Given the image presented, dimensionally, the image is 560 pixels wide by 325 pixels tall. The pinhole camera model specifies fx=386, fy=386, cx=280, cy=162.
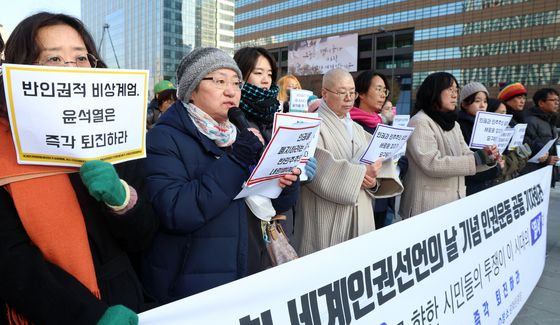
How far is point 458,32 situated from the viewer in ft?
151

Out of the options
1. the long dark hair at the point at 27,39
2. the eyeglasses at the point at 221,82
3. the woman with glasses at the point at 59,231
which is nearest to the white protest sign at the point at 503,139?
the eyeglasses at the point at 221,82

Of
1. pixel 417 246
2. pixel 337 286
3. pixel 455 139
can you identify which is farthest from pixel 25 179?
pixel 455 139

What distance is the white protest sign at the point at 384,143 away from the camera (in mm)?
2303

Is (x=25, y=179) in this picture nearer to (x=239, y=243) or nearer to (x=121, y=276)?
(x=121, y=276)

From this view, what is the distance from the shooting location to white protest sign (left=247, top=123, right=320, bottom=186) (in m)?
1.42

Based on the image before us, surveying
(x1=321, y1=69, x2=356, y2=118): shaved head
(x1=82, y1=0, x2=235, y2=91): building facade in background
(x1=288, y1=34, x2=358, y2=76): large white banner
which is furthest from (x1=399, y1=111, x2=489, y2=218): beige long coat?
(x1=82, y1=0, x2=235, y2=91): building facade in background

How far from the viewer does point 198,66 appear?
5.74 feet

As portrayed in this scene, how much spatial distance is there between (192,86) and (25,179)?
2.83 feet

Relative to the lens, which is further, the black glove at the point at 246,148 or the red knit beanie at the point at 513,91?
the red knit beanie at the point at 513,91

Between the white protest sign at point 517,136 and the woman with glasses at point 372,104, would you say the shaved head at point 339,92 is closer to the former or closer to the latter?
the woman with glasses at point 372,104

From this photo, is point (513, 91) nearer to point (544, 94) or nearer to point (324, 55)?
point (544, 94)

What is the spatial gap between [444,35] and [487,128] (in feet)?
162

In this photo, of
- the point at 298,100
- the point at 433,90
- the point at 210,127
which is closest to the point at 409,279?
the point at 210,127

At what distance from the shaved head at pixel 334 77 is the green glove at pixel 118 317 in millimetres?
2075
